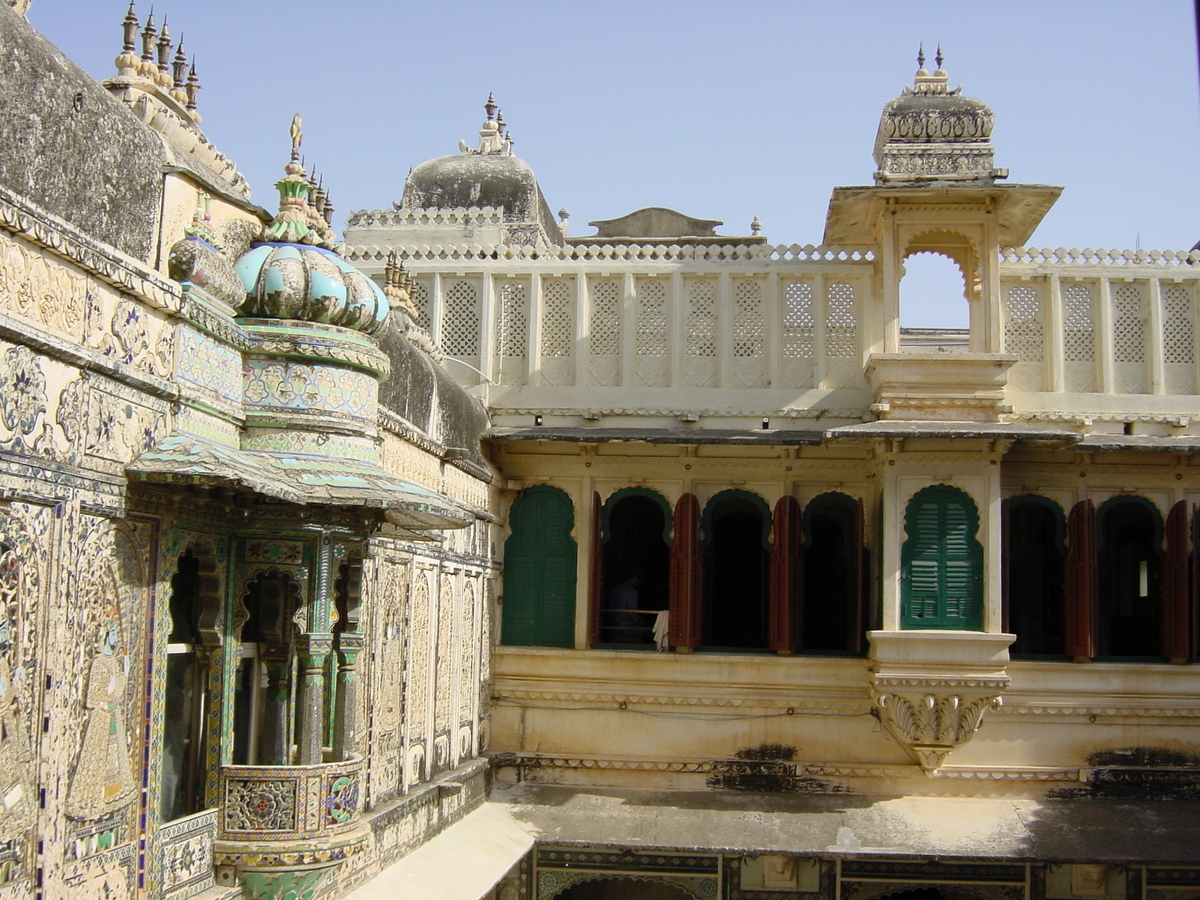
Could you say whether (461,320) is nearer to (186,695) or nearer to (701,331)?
(701,331)

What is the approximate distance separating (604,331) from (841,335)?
91.3 inches

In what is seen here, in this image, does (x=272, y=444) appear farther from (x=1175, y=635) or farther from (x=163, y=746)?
(x=1175, y=635)

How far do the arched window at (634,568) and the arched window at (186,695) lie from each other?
7697mm

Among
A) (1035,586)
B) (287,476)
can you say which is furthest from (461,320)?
(287,476)

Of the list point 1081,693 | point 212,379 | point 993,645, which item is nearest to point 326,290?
point 212,379

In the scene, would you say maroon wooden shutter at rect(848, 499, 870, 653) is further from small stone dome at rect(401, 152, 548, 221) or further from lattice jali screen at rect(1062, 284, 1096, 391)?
small stone dome at rect(401, 152, 548, 221)

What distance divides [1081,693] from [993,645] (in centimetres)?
139

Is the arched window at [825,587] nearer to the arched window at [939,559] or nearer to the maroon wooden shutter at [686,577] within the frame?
the maroon wooden shutter at [686,577]

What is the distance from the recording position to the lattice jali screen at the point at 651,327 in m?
13.5

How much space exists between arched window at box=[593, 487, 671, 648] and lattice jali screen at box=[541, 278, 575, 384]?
1.66 m

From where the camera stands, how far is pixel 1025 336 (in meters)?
13.4

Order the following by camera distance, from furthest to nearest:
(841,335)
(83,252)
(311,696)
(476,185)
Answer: (476,185), (841,335), (311,696), (83,252)

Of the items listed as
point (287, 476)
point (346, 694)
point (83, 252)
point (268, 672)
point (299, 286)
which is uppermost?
point (299, 286)

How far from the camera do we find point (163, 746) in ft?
20.1
